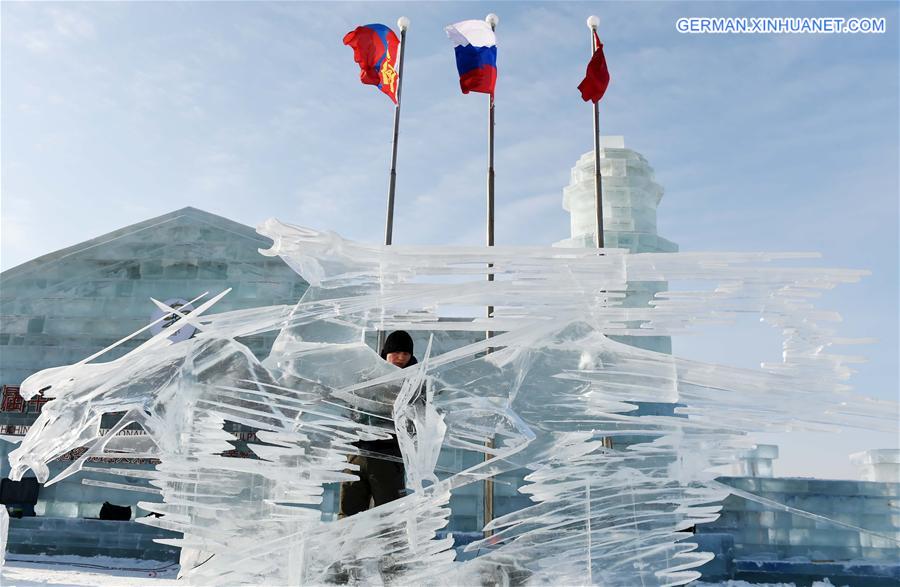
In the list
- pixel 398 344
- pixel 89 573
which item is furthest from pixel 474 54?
pixel 89 573

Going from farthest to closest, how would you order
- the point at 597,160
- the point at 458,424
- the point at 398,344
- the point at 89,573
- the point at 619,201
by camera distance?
the point at 619,201, the point at 597,160, the point at 89,573, the point at 398,344, the point at 458,424

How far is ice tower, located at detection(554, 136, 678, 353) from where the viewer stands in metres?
9.76

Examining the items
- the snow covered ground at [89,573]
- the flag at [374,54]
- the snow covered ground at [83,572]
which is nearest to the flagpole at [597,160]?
the flag at [374,54]

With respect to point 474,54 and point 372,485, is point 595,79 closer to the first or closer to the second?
point 474,54

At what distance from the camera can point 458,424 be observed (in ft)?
10.6

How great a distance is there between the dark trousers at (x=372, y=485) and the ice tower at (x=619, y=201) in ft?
22.5

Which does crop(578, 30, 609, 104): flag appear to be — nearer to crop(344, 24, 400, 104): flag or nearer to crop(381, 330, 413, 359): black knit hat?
crop(344, 24, 400, 104): flag

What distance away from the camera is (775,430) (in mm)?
3186

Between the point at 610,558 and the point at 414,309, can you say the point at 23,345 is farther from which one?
the point at 610,558

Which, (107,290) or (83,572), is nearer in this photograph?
(83,572)

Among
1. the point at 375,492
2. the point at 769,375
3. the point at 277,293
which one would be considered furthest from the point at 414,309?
the point at 277,293

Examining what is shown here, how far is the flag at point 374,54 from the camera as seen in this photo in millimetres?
7918

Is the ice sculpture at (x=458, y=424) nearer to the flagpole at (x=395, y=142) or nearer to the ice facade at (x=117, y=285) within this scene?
the flagpole at (x=395, y=142)

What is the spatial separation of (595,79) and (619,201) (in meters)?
2.47
